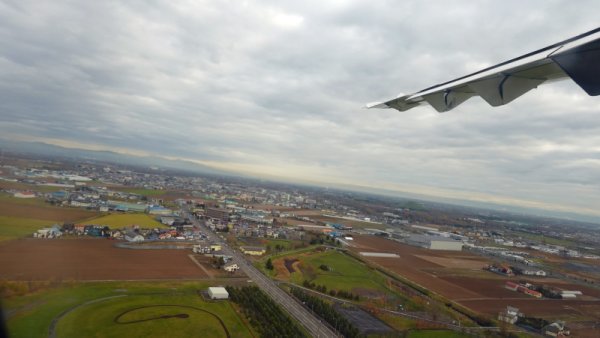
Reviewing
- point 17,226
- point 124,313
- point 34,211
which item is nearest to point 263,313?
point 124,313

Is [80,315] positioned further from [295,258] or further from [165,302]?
[295,258]

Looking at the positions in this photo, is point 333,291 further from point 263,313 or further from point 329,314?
point 263,313

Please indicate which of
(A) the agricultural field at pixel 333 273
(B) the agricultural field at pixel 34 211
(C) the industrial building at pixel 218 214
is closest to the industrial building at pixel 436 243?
(A) the agricultural field at pixel 333 273

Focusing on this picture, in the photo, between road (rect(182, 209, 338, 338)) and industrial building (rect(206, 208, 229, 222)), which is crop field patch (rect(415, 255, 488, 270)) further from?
industrial building (rect(206, 208, 229, 222))

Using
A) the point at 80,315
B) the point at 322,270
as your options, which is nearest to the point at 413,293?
the point at 322,270

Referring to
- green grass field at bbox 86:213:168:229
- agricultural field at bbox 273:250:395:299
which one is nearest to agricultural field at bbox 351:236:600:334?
agricultural field at bbox 273:250:395:299

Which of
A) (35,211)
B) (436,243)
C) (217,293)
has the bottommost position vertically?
(217,293)

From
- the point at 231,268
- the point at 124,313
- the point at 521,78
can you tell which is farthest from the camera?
the point at 231,268

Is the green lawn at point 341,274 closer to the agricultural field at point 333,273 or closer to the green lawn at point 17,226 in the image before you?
the agricultural field at point 333,273
